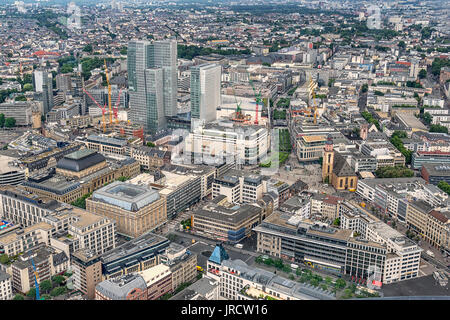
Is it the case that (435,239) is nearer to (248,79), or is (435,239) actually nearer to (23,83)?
(248,79)

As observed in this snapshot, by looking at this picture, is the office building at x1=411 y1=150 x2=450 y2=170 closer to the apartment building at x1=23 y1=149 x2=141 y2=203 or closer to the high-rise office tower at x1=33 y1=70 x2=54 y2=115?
the apartment building at x1=23 y1=149 x2=141 y2=203

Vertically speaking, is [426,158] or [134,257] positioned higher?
[426,158]

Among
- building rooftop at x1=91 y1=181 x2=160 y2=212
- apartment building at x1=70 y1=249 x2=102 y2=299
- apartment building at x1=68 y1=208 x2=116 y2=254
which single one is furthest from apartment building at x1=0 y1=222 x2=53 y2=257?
apartment building at x1=70 y1=249 x2=102 y2=299

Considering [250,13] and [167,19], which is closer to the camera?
[167,19]

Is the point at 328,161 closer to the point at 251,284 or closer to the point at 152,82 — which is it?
the point at 152,82

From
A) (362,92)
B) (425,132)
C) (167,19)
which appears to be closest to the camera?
(425,132)

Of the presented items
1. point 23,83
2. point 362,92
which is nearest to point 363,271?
point 362,92

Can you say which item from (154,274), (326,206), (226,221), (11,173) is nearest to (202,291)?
(154,274)
